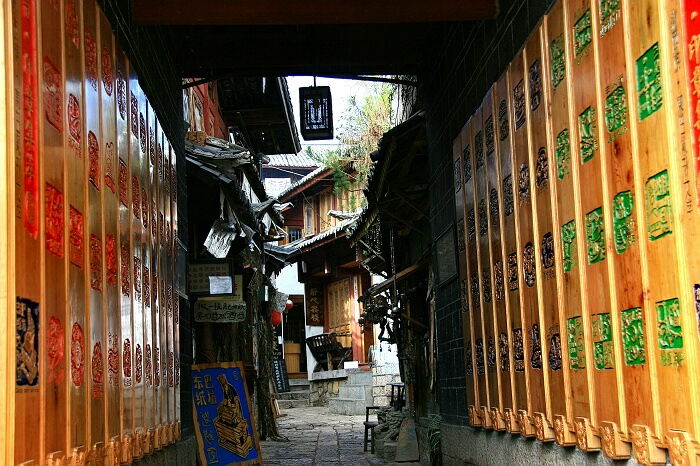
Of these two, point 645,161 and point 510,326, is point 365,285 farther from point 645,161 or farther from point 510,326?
point 645,161

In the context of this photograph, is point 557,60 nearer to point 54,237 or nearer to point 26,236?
point 54,237

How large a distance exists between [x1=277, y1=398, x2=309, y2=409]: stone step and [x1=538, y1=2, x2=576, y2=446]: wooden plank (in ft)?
98.0

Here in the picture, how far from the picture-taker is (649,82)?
4.45 metres

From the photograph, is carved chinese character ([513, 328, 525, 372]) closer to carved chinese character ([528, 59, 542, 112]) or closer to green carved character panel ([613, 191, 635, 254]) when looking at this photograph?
carved chinese character ([528, 59, 542, 112])

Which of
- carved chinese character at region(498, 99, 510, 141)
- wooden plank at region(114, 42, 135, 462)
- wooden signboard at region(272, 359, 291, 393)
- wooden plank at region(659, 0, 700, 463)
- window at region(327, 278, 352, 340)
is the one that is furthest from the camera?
window at region(327, 278, 352, 340)

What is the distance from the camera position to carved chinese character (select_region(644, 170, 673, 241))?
14.1 feet

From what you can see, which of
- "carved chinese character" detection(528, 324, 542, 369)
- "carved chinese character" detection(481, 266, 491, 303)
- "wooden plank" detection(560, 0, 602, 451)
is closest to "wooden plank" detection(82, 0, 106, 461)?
"wooden plank" detection(560, 0, 602, 451)

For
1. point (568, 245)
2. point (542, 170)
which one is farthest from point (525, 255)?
point (568, 245)

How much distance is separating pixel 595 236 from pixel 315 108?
848 centimetres

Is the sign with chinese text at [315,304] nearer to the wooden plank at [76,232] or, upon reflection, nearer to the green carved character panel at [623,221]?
the wooden plank at [76,232]

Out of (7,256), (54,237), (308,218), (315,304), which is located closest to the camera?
(7,256)

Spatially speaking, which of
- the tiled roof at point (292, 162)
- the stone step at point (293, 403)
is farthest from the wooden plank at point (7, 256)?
the tiled roof at point (292, 162)

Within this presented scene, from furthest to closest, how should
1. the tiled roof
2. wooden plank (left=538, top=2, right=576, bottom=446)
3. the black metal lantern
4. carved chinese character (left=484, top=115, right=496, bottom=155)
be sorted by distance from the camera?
the tiled roof < the black metal lantern < carved chinese character (left=484, top=115, right=496, bottom=155) < wooden plank (left=538, top=2, right=576, bottom=446)

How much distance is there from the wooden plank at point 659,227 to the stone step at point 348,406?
88.0 ft
